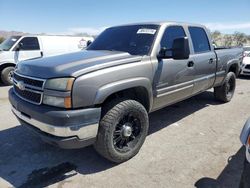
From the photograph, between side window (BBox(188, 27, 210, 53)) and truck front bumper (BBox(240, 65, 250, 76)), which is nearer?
side window (BBox(188, 27, 210, 53))

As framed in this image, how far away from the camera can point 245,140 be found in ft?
7.48

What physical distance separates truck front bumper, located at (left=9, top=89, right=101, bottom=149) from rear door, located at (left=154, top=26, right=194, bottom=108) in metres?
1.33

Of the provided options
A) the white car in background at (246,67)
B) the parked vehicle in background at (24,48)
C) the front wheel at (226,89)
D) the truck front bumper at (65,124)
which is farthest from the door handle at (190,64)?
the white car in background at (246,67)

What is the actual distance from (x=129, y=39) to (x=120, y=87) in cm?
132

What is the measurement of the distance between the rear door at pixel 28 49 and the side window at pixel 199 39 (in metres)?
6.81

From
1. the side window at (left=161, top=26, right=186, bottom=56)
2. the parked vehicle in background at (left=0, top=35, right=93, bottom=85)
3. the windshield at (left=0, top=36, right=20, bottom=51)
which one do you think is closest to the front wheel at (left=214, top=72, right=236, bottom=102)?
the side window at (left=161, top=26, right=186, bottom=56)

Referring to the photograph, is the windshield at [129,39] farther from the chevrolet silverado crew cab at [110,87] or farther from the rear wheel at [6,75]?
the rear wheel at [6,75]

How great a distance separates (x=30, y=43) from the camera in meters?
10.1

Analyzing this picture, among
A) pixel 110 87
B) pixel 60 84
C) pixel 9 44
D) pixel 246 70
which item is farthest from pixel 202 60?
pixel 9 44

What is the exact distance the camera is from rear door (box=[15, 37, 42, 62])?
9697mm

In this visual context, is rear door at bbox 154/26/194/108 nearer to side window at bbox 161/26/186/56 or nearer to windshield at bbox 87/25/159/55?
side window at bbox 161/26/186/56

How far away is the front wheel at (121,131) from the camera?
10.3ft

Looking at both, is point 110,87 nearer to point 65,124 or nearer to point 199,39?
point 65,124

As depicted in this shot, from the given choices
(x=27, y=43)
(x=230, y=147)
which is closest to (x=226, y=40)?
(x=27, y=43)
